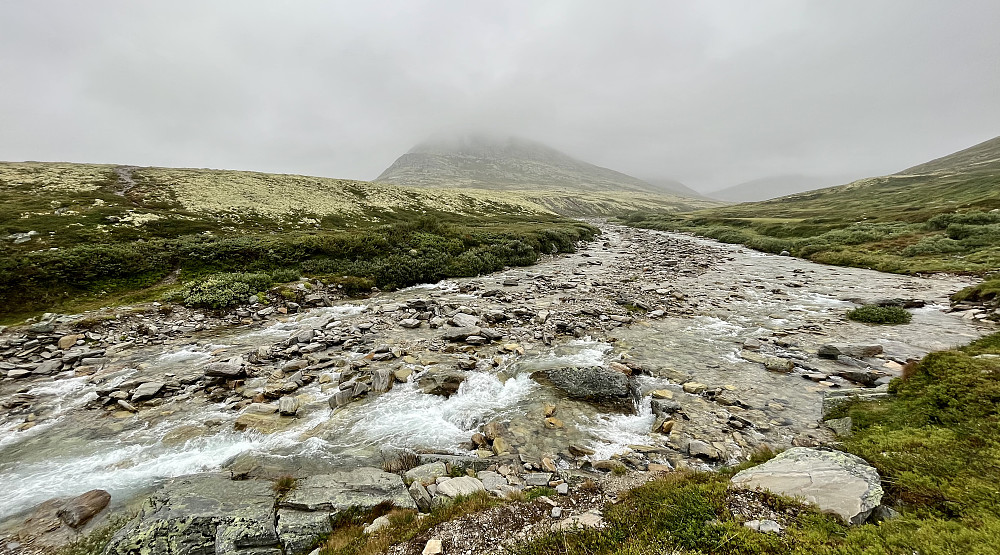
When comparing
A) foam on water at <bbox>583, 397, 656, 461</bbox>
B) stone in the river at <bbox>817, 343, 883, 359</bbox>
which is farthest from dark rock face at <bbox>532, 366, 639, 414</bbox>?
stone in the river at <bbox>817, 343, 883, 359</bbox>

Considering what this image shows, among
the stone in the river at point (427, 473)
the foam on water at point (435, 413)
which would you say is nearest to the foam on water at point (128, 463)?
the foam on water at point (435, 413)

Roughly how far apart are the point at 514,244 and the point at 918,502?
36540 millimetres

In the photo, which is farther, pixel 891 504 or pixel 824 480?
pixel 824 480

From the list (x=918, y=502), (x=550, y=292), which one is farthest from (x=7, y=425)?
(x=550, y=292)

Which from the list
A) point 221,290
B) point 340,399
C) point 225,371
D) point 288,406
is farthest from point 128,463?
point 221,290

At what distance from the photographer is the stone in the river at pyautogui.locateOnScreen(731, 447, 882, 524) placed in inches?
194

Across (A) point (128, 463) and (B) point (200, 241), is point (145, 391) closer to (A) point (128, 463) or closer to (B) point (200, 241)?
(A) point (128, 463)

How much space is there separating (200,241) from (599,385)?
3551 cm

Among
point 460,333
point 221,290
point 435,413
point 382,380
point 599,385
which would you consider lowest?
point 435,413

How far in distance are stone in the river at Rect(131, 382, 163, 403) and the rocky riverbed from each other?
51 millimetres

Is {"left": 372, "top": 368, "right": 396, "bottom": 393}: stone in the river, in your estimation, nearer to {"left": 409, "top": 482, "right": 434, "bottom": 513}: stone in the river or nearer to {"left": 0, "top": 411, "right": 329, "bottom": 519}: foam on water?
{"left": 0, "top": 411, "right": 329, "bottom": 519}: foam on water

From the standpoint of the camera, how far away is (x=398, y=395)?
12.1 m

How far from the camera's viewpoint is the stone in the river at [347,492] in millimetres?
6906

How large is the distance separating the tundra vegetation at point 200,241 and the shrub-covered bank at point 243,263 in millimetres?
83
